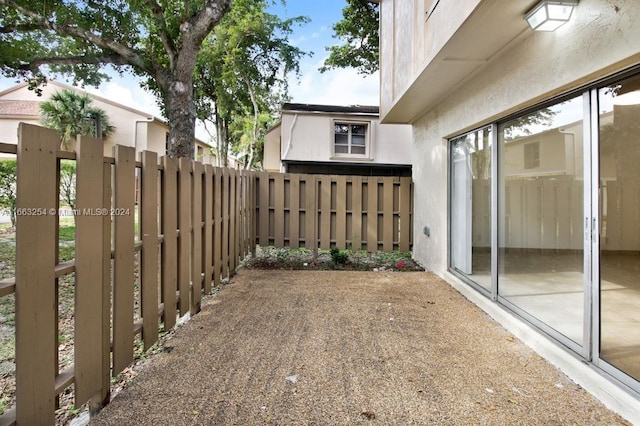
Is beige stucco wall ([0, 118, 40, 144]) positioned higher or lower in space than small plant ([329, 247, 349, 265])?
higher

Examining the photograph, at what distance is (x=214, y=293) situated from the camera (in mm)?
4895

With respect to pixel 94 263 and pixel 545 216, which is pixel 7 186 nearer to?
pixel 94 263

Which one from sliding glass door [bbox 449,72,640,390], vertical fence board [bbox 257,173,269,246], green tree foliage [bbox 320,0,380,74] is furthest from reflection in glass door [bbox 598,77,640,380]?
green tree foliage [bbox 320,0,380,74]

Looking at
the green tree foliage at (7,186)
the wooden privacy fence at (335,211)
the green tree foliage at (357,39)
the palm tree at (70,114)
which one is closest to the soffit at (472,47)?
the wooden privacy fence at (335,211)

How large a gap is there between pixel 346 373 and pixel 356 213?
16.1ft

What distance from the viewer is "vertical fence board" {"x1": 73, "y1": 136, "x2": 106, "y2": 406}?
2.01 meters

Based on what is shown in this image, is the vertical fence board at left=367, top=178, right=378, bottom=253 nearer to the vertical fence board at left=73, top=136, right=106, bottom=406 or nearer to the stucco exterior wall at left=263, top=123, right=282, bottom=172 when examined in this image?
the vertical fence board at left=73, top=136, right=106, bottom=406

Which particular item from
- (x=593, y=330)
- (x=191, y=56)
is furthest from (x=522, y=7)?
(x=191, y=56)

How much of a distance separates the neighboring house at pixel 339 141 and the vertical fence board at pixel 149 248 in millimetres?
10498

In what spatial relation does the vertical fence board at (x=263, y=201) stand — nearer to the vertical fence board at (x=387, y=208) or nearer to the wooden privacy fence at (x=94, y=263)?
the vertical fence board at (x=387, y=208)

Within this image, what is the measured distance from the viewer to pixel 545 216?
3674mm

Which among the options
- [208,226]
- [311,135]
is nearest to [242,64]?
[311,135]

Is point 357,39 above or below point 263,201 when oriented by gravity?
above

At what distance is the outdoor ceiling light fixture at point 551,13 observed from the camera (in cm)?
262
